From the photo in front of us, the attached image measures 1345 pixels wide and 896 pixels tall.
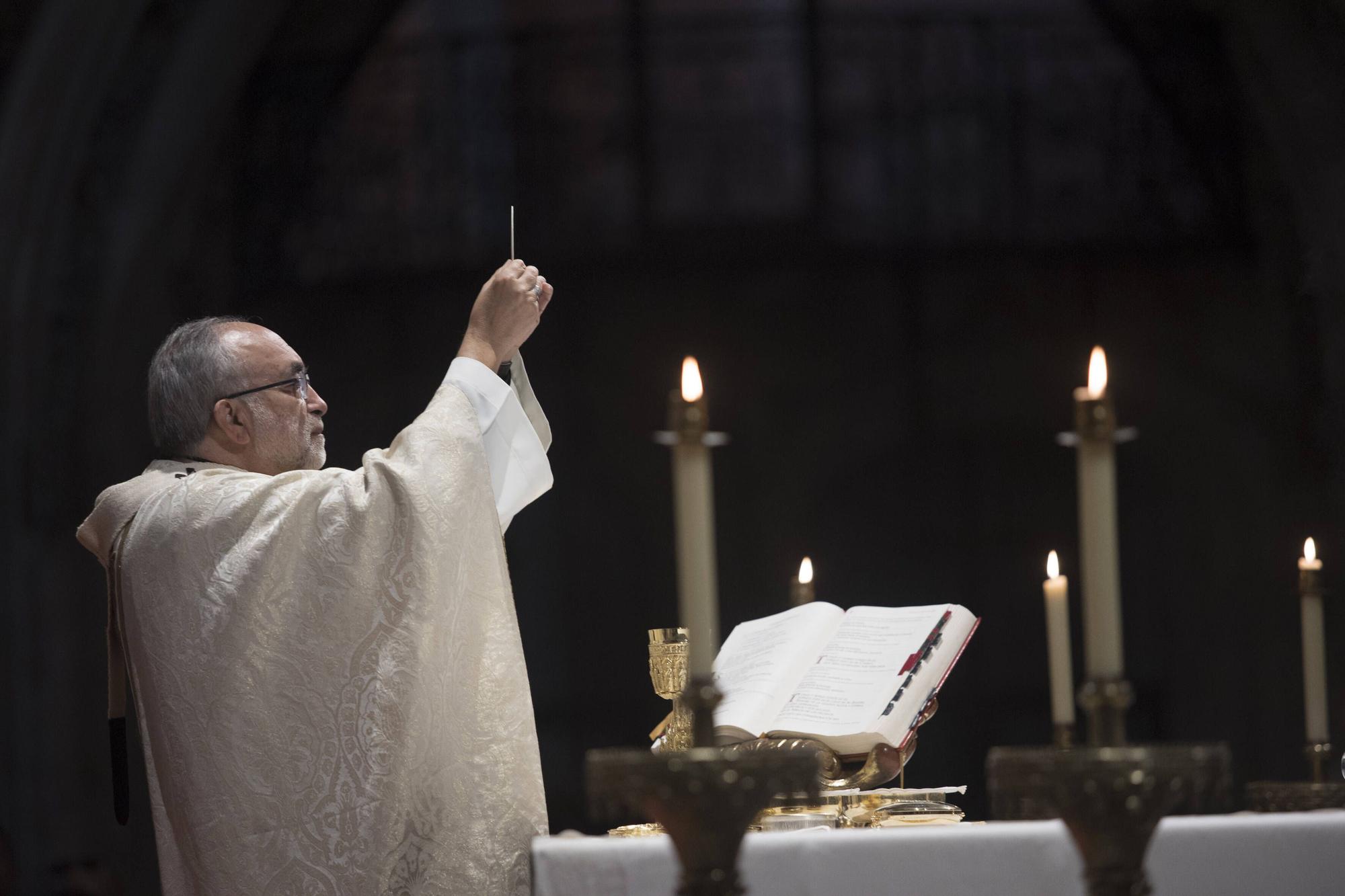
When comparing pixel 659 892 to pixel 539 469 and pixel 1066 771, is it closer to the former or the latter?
pixel 1066 771

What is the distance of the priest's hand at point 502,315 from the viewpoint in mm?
2303

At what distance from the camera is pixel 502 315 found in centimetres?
232

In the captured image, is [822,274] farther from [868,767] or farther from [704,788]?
[704,788]

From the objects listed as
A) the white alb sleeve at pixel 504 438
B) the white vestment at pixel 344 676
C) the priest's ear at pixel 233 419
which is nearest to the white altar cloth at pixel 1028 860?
the white vestment at pixel 344 676

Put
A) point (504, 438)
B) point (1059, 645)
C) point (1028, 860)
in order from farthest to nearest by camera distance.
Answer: point (504, 438) < point (1059, 645) < point (1028, 860)

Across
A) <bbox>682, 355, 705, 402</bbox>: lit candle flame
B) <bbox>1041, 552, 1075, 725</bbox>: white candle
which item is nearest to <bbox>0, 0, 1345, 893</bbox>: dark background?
<bbox>1041, 552, 1075, 725</bbox>: white candle

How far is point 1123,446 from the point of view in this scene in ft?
17.8

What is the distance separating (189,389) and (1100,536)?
176cm

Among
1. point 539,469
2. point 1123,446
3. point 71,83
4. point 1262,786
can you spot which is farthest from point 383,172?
point 1262,786

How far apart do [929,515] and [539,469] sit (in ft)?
11.1

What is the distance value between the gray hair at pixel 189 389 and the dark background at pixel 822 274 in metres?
2.71

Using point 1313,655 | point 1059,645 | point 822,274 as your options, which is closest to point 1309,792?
point 1313,655

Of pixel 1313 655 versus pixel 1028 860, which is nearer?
pixel 1028 860

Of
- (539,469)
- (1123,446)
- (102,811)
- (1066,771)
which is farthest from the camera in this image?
(1123,446)
